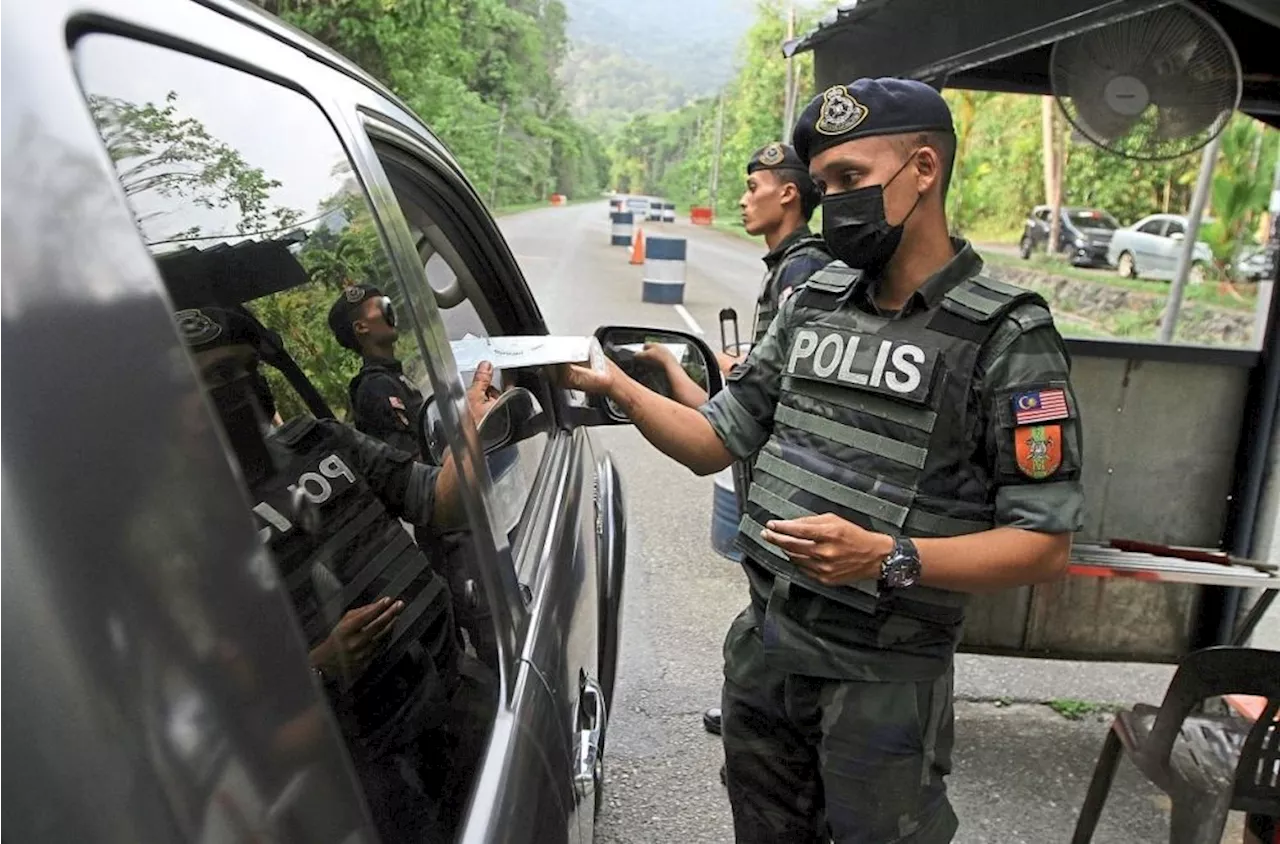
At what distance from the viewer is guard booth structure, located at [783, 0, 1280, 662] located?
314 centimetres

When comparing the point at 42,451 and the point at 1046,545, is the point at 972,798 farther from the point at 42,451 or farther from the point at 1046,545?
the point at 42,451

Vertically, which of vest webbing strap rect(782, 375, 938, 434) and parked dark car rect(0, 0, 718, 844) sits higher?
parked dark car rect(0, 0, 718, 844)

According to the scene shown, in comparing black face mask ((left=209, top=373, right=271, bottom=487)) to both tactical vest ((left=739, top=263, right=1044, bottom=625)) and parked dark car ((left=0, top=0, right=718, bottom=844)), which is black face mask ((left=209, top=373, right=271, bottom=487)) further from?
tactical vest ((left=739, top=263, right=1044, bottom=625))

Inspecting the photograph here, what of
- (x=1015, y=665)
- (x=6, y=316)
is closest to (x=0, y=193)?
(x=6, y=316)

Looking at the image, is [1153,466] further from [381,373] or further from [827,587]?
[381,373]

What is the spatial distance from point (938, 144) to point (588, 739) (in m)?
1.15

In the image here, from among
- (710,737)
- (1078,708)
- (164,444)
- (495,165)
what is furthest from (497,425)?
(495,165)

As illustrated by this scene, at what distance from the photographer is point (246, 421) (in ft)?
2.77

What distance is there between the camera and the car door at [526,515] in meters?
1.27

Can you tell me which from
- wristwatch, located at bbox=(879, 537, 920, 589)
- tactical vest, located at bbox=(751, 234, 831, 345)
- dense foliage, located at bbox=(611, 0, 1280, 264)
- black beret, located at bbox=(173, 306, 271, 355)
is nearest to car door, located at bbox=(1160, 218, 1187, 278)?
dense foliage, located at bbox=(611, 0, 1280, 264)

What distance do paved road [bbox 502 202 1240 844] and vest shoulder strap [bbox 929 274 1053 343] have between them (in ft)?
5.61

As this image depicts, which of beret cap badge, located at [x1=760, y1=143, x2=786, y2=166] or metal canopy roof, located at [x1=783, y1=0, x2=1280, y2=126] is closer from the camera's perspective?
metal canopy roof, located at [x1=783, y1=0, x2=1280, y2=126]

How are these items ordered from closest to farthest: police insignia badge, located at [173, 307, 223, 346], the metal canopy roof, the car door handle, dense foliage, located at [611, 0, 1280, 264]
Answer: police insignia badge, located at [173, 307, 223, 346] → the car door handle → the metal canopy roof → dense foliage, located at [611, 0, 1280, 264]

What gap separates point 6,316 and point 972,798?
297 cm
